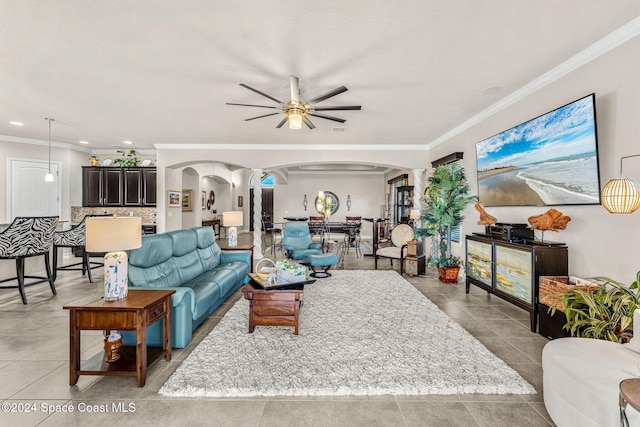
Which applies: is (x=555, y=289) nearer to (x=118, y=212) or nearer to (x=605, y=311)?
(x=605, y=311)

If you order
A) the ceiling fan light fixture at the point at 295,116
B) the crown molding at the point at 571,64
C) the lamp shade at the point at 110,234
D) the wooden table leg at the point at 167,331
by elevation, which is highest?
the crown molding at the point at 571,64

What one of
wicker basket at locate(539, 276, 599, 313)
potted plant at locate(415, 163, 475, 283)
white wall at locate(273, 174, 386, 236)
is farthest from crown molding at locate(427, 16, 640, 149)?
white wall at locate(273, 174, 386, 236)

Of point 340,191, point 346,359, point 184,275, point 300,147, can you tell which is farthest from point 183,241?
point 340,191

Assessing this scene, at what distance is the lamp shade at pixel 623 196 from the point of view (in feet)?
7.16

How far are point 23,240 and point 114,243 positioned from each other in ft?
10.7

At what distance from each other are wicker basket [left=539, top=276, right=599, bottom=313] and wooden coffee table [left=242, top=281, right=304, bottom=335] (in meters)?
2.47

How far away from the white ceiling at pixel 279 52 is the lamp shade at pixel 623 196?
1368mm

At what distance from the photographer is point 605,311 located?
230 centimetres

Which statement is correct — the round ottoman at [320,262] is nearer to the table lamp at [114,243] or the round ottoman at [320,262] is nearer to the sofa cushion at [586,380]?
the table lamp at [114,243]

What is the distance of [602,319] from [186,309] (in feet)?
11.6

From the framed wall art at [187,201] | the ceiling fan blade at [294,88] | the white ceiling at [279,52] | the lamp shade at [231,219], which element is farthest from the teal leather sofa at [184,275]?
the framed wall art at [187,201]

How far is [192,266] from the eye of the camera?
3924mm

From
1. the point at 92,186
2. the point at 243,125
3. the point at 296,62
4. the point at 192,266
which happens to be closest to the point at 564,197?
the point at 296,62

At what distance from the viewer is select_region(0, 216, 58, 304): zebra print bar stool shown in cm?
404
